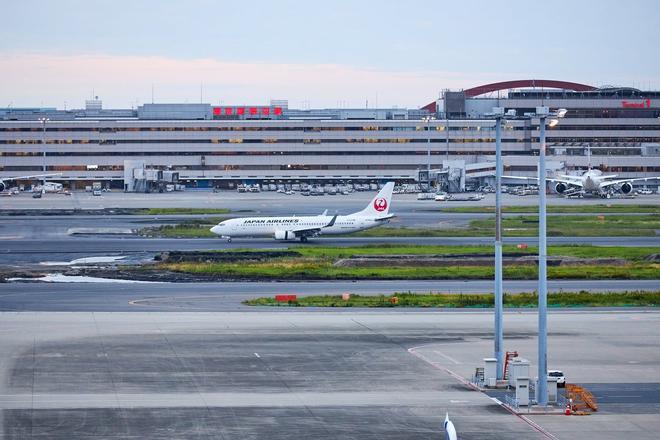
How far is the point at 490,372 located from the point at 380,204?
6430 centimetres

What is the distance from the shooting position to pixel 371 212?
10394 cm

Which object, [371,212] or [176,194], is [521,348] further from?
[176,194]

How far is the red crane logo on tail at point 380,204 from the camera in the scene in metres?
103

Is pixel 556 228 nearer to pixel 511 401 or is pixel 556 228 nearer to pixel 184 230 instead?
pixel 184 230

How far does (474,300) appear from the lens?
62844 millimetres

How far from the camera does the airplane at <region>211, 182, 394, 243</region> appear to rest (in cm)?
10094

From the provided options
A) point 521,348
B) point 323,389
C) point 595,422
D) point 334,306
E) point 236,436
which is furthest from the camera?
point 334,306

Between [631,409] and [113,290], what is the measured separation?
39.6 m

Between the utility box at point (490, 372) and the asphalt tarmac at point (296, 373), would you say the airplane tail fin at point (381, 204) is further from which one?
the utility box at point (490, 372)

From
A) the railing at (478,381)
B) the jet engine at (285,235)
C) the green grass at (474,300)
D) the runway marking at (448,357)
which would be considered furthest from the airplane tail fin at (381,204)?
the railing at (478,381)

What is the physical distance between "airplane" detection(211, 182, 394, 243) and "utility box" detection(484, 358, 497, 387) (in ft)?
202

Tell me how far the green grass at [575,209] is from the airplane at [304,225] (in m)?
41.7

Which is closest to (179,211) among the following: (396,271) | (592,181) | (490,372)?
(592,181)

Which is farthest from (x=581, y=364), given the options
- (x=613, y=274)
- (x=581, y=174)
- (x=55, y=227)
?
(x=581, y=174)
